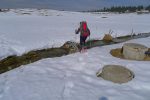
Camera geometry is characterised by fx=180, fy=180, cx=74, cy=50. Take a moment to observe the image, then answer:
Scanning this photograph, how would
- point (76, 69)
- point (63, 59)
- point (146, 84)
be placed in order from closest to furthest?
1. point (146, 84)
2. point (76, 69)
3. point (63, 59)

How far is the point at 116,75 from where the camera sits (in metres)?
6.55

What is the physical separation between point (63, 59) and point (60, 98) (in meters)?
3.89

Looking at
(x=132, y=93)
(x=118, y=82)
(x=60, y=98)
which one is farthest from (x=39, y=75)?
(x=132, y=93)

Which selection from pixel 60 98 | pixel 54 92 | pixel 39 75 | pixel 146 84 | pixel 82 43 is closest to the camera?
pixel 60 98

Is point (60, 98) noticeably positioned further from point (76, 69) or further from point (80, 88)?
→ point (76, 69)

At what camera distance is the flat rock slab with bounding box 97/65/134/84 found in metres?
6.50

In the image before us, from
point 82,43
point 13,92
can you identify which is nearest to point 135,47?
point 82,43

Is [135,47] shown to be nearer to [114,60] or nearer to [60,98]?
[114,60]

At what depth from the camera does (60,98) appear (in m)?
5.26

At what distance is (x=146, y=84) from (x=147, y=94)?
0.71m

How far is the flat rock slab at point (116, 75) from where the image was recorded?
6496mm

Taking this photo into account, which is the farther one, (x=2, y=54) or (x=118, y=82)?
(x=2, y=54)

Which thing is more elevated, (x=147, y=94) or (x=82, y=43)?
(x=82, y=43)

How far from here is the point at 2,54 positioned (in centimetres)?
991
